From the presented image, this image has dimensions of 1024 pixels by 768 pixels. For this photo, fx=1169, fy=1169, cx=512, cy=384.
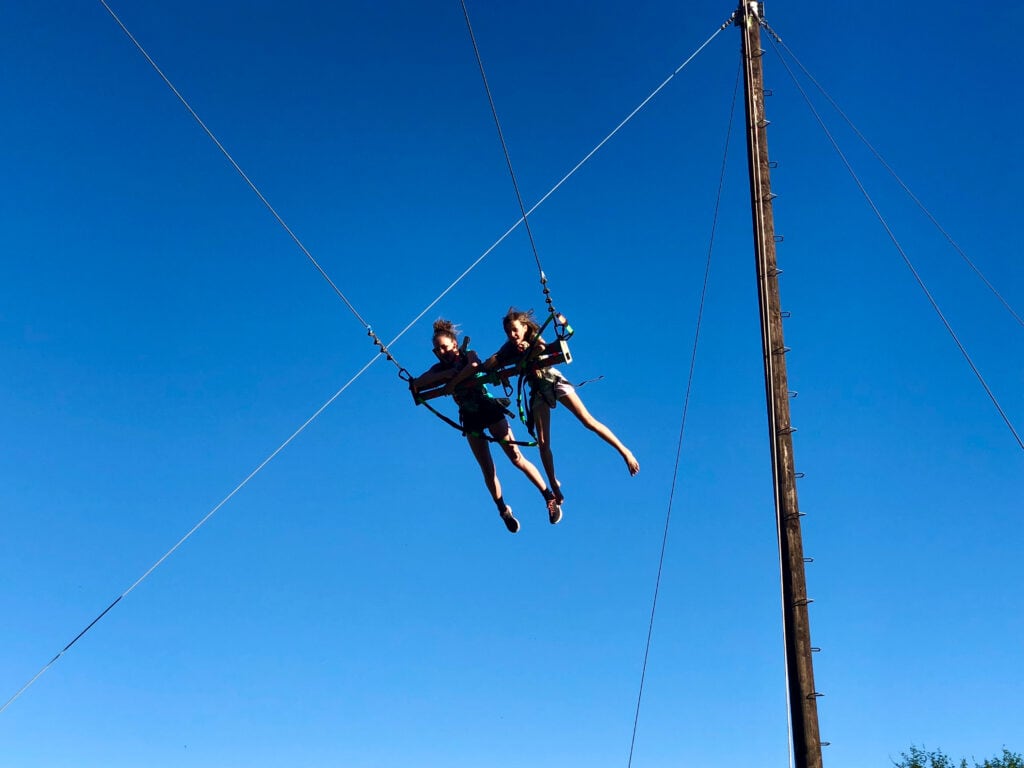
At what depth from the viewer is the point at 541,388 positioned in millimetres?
9047

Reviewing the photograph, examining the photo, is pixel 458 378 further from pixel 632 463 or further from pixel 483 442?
pixel 632 463

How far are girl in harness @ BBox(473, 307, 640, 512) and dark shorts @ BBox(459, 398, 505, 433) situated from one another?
37cm

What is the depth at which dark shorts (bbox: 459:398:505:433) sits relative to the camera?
9391 mm

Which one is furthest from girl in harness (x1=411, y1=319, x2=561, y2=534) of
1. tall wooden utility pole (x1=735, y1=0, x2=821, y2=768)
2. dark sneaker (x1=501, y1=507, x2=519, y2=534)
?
tall wooden utility pole (x1=735, y1=0, x2=821, y2=768)

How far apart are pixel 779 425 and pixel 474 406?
240 cm

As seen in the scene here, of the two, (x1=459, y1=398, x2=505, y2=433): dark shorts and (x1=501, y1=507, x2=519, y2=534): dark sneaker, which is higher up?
(x1=459, y1=398, x2=505, y2=433): dark shorts

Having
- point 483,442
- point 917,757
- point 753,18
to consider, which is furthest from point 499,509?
point 917,757

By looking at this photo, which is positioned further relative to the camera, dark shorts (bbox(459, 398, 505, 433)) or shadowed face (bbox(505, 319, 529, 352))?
dark shorts (bbox(459, 398, 505, 433))

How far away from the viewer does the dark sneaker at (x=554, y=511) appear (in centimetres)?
917

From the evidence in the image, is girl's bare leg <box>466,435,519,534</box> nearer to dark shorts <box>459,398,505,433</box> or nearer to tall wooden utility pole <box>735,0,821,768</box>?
dark shorts <box>459,398,505,433</box>

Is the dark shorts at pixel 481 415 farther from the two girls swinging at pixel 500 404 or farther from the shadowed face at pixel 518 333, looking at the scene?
the shadowed face at pixel 518 333

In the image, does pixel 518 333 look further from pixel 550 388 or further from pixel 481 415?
pixel 481 415

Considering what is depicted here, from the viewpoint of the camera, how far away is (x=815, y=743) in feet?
25.3

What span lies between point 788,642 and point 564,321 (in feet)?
9.00
